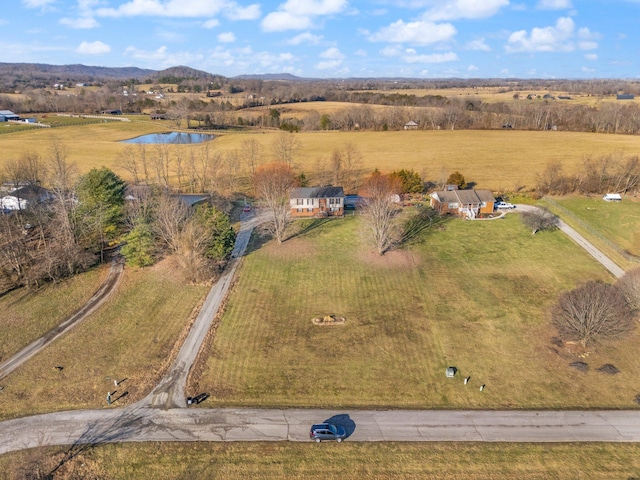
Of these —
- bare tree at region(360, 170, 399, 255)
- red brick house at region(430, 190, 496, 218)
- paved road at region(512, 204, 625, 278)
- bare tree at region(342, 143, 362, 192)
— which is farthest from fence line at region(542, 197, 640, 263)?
bare tree at region(342, 143, 362, 192)

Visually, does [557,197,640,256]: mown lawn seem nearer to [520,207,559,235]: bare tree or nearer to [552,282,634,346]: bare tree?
[520,207,559,235]: bare tree

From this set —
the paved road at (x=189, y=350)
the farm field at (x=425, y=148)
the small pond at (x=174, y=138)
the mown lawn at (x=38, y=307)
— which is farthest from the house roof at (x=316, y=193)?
the small pond at (x=174, y=138)

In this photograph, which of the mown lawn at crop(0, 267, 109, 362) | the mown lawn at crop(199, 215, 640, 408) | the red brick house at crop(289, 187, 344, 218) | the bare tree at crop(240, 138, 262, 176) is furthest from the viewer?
the bare tree at crop(240, 138, 262, 176)

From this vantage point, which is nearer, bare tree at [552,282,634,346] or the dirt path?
the dirt path

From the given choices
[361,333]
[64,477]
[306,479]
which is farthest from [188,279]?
[306,479]

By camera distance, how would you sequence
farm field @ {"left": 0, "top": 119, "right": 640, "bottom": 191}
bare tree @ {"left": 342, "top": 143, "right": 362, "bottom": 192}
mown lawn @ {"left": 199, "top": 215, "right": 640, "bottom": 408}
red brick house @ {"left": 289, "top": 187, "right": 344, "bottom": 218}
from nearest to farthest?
mown lawn @ {"left": 199, "top": 215, "right": 640, "bottom": 408}, red brick house @ {"left": 289, "top": 187, "right": 344, "bottom": 218}, bare tree @ {"left": 342, "top": 143, "right": 362, "bottom": 192}, farm field @ {"left": 0, "top": 119, "right": 640, "bottom": 191}

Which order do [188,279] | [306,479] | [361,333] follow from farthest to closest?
[188,279] < [361,333] < [306,479]

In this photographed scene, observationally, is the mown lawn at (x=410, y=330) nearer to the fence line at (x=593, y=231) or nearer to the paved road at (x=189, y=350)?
the paved road at (x=189, y=350)

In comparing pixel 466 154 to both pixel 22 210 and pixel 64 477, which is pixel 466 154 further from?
pixel 64 477
